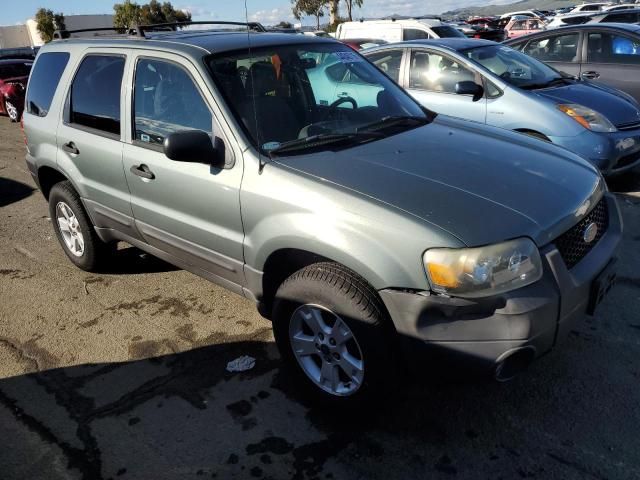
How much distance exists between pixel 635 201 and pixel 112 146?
480 centimetres

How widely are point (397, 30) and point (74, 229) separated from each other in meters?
12.3

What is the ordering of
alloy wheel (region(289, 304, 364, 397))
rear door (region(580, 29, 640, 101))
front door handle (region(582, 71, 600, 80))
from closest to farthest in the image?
alloy wheel (region(289, 304, 364, 397)) < rear door (region(580, 29, 640, 101)) < front door handle (region(582, 71, 600, 80))

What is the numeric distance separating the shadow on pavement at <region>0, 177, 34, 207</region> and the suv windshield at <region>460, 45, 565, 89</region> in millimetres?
5641

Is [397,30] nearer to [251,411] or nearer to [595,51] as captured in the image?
[595,51]

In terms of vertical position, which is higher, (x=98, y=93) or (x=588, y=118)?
(x=98, y=93)

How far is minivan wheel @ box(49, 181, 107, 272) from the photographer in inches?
168

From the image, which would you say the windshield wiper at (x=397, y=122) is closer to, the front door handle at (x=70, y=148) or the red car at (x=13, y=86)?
the front door handle at (x=70, y=148)

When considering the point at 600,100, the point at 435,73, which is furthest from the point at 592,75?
the point at 435,73

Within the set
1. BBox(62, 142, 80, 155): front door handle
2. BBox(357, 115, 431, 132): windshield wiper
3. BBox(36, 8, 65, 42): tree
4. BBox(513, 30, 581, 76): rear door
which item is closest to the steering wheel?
BBox(357, 115, 431, 132): windshield wiper

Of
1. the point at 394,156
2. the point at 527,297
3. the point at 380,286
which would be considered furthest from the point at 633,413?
the point at 394,156

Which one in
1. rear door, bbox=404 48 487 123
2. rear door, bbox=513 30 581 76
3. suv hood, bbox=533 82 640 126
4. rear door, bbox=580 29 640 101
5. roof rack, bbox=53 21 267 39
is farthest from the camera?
rear door, bbox=513 30 581 76

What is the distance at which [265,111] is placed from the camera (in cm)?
307

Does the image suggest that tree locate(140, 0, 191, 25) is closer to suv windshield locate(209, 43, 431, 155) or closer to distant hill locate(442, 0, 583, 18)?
distant hill locate(442, 0, 583, 18)

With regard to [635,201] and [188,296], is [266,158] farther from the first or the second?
[635,201]
